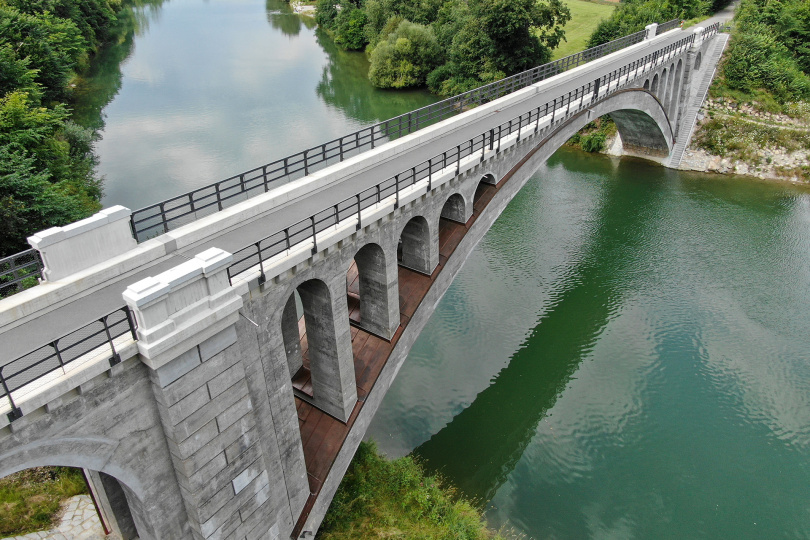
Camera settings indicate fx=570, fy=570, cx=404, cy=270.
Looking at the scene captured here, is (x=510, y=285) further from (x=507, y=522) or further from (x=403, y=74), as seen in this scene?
(x=403, y=74)

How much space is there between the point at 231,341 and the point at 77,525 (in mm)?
9333

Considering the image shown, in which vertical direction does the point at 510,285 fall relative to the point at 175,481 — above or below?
below

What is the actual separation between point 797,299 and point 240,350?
32112 millimetres

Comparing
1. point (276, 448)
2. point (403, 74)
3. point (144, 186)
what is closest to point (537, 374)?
point (276, 448)

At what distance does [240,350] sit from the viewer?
13.4 metres

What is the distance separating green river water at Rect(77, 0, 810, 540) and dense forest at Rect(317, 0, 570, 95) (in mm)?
12239

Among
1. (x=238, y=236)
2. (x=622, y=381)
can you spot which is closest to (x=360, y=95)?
(x=622, y=381)

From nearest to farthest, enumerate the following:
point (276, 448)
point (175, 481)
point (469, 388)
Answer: point (175, 481) → point (276, 448) → point (469, 388)

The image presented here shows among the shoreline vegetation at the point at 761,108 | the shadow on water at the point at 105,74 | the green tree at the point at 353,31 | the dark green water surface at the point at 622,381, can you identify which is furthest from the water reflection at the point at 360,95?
the shoreline vegetation at the point at 761,108

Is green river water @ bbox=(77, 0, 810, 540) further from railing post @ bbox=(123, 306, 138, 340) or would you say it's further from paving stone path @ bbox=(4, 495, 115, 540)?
railing post @ bbox=(123, 306, 138, 340)

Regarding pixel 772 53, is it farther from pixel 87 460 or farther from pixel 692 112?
pixel 87 460

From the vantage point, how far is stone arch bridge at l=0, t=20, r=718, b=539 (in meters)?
11.0

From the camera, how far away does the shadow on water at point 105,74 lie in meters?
58.7

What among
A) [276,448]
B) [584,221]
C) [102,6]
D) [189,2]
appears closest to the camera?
[276,448]
